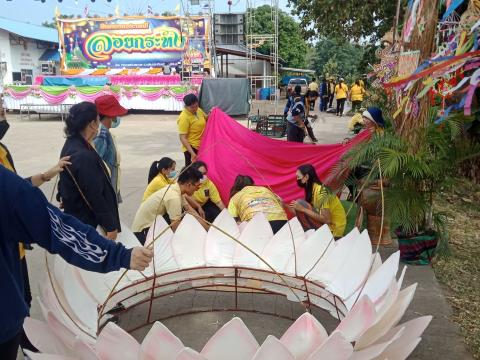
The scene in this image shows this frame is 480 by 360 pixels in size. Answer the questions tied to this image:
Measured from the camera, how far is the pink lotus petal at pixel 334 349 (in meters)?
1.64

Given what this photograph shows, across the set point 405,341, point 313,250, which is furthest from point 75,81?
point 405,341

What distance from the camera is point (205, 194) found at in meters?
4.64

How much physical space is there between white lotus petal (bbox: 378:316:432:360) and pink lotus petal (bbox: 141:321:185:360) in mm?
872

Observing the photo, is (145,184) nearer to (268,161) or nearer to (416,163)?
(268,161)

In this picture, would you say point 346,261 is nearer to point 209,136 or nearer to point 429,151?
point 429,151

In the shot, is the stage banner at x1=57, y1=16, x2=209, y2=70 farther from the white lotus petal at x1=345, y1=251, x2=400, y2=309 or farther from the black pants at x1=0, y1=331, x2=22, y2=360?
the black pants at x1=0, y1=331, x2=22, y2=360

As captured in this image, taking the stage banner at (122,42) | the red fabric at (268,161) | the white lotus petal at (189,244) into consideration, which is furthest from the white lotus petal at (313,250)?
the stage banner at (122,42)

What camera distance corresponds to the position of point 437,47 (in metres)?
3.95

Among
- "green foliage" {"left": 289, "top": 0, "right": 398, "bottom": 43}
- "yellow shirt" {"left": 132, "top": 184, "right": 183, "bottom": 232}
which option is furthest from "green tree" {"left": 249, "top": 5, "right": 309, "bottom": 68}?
"yellow shirt" {"left": 132, "top": 184, "right": 183, "bottom": 232}

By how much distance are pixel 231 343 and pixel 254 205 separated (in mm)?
2226

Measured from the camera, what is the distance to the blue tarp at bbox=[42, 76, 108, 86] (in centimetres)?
1898

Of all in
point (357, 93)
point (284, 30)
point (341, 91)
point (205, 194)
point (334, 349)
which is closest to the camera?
point (334, 349)

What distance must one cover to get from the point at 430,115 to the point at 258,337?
220cm

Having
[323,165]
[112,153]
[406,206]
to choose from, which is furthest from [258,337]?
[323,165]
